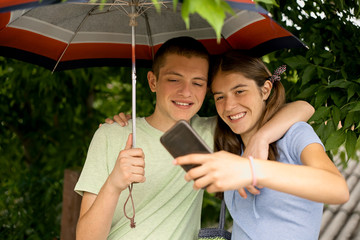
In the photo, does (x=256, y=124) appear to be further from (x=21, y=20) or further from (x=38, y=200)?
(x=38, y=200)

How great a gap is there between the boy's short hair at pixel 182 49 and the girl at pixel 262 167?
0.41ft

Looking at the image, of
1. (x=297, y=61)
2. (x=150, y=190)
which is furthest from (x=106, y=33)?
(x=297, y=61)

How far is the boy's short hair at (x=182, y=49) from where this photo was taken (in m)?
2.29

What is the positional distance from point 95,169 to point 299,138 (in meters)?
0.92

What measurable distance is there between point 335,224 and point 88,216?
410 centimetres

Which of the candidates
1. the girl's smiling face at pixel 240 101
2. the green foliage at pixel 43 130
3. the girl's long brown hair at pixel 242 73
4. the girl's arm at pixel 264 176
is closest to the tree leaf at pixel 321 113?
the girl's long brown hair at pixel 242 73

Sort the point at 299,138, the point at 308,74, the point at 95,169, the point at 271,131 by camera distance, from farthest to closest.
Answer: the point at 308,74 → the point at 95,169 → the point at 271,131 → the point at 299,138

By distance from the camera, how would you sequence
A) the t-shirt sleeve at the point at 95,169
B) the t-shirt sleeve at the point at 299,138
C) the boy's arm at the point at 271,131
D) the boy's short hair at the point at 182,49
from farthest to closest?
1. the boy's short hair at the point at 182,49
2. the t-shirt sleeve at the point at 95,169
3. the boy's arm at the point at 271,131
4. the t-shirt sleeve at the point at 299,138

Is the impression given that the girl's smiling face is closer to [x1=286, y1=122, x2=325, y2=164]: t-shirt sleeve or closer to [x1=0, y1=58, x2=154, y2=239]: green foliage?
[x1=286, y1=122, x2=325, y2=164]: t-shirt sleeve

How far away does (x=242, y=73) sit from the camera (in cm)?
216

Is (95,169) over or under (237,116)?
under

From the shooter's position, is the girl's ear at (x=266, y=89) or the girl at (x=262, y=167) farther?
the girl's ear at (x=266, y=89)

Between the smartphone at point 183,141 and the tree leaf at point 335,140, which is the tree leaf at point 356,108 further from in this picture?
the smartphone at point 183,141

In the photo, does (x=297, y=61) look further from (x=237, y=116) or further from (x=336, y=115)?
(x=237, y=116)
